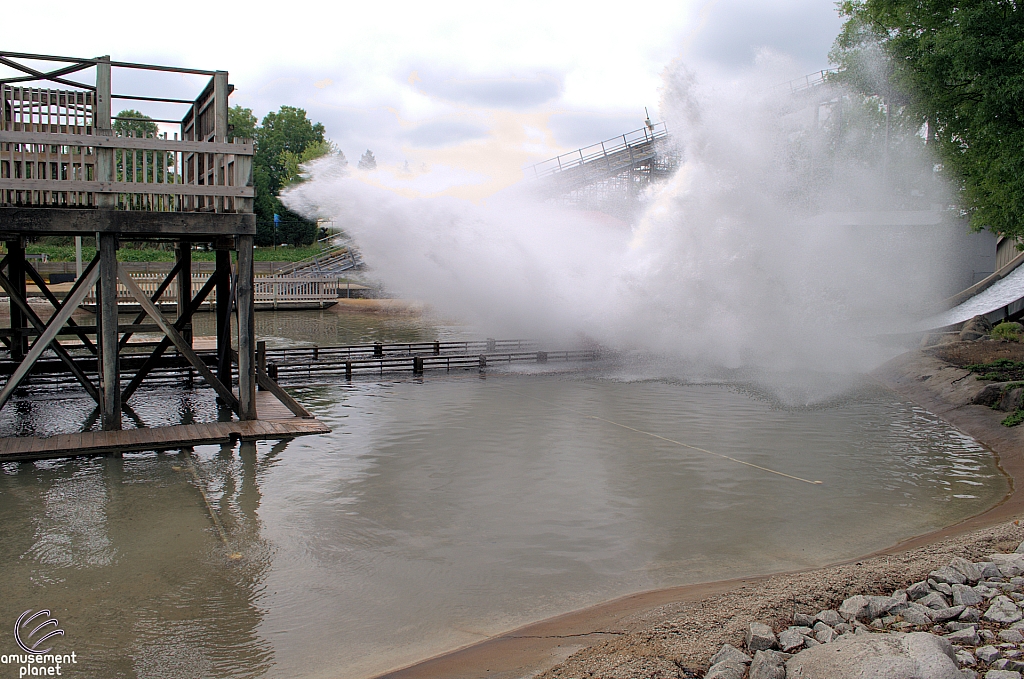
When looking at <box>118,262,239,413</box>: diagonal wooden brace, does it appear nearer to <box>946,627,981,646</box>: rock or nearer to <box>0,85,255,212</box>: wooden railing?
<box>0,85,255,212</box>: wooden railing

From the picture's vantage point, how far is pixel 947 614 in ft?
23.3

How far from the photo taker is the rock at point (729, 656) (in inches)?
248

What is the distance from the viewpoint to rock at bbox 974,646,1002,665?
621 centimetres

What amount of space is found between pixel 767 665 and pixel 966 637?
196 centimetres

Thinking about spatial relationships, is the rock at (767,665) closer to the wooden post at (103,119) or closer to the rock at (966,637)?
the rock at (966,637)

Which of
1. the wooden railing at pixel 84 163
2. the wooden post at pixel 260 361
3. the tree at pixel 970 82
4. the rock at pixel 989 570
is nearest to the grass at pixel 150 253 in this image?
the wooden post at pixel 260 361

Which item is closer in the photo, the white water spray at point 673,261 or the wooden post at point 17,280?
the wooden post at point 17,280

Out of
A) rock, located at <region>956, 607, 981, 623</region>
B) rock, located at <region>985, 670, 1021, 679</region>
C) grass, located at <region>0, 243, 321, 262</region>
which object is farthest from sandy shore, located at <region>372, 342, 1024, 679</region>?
grass, located at <region>0, 243, 321, 262</region>

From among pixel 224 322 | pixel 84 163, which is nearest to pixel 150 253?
pixel 224 322

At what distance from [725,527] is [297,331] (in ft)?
111

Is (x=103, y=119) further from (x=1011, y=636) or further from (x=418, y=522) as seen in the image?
(x=1011, y=636)

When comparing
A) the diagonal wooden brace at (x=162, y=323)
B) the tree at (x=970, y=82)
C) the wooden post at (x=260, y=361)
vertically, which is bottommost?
the wooden post at (x=260, y=361)

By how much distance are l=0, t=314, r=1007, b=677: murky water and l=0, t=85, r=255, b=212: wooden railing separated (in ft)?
15.0

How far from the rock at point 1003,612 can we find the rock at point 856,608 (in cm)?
101
